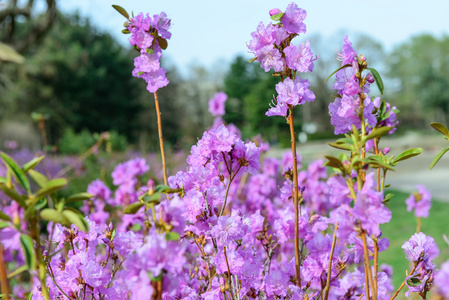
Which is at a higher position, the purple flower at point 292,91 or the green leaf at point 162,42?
the green leaf at point 162,42

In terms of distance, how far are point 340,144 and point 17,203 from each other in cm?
57

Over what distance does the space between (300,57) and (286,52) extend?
4cm

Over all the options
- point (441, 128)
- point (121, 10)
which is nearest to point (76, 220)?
point (121, 10)

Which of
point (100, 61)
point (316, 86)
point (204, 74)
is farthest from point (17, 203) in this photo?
point (204, 74)

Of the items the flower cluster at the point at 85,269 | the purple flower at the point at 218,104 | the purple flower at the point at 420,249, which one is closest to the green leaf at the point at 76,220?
the flower cluster at the point at 85,269

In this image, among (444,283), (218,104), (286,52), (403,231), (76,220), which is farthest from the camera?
(403,231)

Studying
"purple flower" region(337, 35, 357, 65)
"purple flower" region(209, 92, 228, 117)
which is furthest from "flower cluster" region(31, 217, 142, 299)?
"purple flower" region(209, 92, 228, 117)

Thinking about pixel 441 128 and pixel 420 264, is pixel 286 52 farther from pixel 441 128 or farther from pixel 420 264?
pixel 420 264

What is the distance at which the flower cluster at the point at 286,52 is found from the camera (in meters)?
0.95

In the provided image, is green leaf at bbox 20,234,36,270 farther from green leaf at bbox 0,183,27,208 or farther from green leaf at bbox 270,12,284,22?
green leaf at bbox 270,12,284,22

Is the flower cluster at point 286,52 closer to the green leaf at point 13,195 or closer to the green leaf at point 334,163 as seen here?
the green leaf at point 334,163

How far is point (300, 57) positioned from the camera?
3.13ft

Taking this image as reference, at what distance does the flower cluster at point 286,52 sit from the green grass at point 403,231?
3305mm

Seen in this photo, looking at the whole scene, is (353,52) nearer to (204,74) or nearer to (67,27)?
(67,27)
